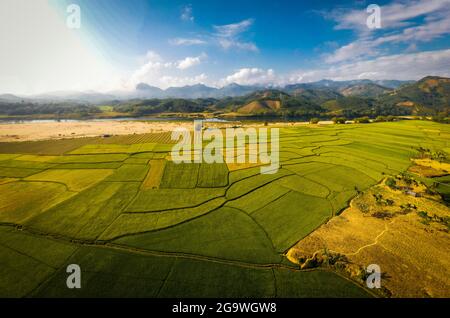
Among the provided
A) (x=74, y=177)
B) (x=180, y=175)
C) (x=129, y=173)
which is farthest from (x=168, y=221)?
(x=74, y=177)

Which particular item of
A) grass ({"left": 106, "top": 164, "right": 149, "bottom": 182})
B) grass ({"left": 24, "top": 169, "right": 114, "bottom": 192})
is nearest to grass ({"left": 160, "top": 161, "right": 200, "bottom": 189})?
grass ({"left": 106, "top": 164, "right": 149, "bottom": 182})

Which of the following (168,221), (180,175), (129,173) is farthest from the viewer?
(129,173)

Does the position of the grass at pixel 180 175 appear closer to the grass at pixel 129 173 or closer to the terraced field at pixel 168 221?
the terraced field at pixel 168 221

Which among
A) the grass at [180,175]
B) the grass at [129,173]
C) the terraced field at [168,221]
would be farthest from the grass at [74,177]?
the grass at [180,175]

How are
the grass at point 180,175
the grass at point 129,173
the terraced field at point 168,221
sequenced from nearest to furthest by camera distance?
the terraced field at point 168,221, the grass at point 180,175, the grass at point 129,173

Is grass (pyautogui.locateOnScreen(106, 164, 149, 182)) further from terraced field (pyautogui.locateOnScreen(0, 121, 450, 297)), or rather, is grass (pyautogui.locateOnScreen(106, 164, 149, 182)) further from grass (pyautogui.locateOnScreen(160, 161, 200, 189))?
grass (pyautogui.locateOnScreen(160, 161, 200, 189))

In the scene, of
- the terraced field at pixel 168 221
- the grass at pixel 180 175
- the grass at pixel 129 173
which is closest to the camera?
the terraced field at pixel 168 221

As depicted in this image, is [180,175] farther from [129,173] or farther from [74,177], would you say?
[74,177]
